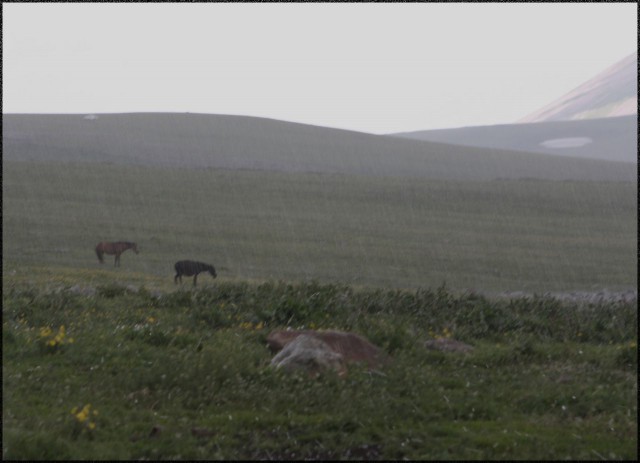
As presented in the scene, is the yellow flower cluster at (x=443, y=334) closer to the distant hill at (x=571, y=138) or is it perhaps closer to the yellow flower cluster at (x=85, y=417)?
the yellow flower cluster at (x=85, y=417)

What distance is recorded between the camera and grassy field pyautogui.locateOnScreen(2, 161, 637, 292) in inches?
1346

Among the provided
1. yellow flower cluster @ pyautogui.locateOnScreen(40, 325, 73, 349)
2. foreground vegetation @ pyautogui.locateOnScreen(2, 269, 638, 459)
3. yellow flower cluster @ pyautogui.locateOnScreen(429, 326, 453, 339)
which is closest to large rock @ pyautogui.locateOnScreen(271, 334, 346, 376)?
foreground vegetation @ pyautogui.locateOnScreen(2, 269, 638, 459)

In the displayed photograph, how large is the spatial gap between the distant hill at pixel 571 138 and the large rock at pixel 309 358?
15595cm

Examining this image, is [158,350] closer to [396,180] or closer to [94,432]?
[94,432]

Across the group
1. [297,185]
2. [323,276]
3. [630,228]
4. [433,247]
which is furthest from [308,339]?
[297,185]

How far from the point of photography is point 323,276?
105ft

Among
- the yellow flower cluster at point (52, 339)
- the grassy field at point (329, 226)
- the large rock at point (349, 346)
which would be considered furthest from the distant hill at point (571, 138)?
the yellow flower cluster at point (52, 339)

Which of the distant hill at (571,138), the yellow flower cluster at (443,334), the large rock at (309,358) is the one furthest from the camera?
the distant hill at (571,138)

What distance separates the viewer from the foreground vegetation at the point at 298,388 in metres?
7.98

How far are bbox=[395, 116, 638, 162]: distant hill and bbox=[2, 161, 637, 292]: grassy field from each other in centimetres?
9076

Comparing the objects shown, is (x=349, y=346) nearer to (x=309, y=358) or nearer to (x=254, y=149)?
(x=309, y=358)

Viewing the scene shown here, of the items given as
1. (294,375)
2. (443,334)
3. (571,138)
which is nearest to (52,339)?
(294,375)

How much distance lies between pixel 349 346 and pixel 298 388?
1.79 metres

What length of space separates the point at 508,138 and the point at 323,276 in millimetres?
162276
